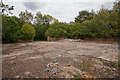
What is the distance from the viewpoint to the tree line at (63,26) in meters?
7.93

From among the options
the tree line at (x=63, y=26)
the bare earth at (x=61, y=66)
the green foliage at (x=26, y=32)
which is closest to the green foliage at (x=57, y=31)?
the tree line at (x=63, y=26)

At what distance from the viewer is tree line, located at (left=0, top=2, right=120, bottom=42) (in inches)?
312

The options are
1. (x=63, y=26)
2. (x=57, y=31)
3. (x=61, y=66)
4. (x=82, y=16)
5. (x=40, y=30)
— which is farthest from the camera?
(x=82, y=16)

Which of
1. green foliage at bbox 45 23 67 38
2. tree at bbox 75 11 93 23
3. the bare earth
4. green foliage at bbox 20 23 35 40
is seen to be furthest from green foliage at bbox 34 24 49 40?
the bare earth

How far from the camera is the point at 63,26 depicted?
58.9 feet

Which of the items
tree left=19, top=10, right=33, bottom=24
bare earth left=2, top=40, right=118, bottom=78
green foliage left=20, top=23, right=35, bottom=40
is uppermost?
tree left=19, top=10, right=33, bottom=24

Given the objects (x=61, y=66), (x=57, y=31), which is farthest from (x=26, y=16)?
(x=61, y=66)

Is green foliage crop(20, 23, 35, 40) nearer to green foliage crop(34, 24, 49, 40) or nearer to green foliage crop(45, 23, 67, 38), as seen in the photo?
green foliage crop(45, 23, 67, 38)

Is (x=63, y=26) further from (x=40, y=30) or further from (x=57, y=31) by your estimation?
(x=40, y=30)

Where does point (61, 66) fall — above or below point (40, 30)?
below

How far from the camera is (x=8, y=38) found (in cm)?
1087

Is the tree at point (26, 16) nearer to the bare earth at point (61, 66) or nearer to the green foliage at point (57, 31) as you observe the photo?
the green foliage at point (57, 31)

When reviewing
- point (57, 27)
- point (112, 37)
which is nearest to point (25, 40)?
point (57, 27)

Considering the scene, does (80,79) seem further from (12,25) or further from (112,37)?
(12,25)
